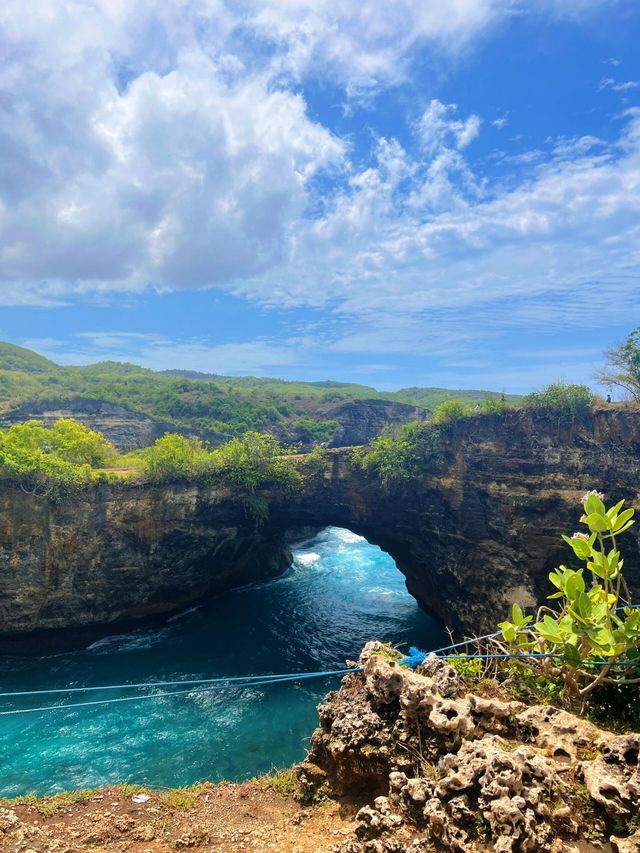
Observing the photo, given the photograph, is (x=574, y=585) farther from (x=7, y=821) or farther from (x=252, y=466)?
(x=252, y=466)

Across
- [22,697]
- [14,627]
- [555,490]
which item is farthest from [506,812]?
[14,627]

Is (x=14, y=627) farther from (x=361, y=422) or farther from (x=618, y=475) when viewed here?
(x=361, y=422)

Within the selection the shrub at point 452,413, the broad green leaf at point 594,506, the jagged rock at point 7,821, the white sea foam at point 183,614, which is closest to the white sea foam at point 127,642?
the white sea foam at point 183,614

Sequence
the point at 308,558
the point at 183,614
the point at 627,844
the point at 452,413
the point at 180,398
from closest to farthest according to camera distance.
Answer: the point at 627,844
the point at 452,413
the point at 183,614
the point at 308,558
the point at 180,398

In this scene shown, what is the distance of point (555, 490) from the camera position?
65.8 feet

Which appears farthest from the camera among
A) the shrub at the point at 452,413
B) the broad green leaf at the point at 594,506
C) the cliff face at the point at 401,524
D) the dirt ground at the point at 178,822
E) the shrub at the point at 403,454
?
the shrub at the point at 403,454

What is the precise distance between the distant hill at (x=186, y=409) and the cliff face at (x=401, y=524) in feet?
109

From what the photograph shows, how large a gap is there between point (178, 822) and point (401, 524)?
20.3m

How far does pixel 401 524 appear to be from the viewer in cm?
2502

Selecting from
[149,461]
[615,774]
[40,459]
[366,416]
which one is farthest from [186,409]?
[615,774]

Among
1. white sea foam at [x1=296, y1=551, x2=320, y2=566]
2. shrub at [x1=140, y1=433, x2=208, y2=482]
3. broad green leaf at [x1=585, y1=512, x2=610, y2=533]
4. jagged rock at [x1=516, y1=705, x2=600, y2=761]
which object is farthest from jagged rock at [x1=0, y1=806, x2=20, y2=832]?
white sea foam at [x1=296, y1=551, x2=320, y2=566]

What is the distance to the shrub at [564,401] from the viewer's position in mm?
20266

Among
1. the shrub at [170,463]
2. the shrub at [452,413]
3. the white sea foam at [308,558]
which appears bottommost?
the white sea foam at [308,558]

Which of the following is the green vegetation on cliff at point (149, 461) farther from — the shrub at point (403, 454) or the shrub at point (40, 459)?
the shrub at point (403, 454)
